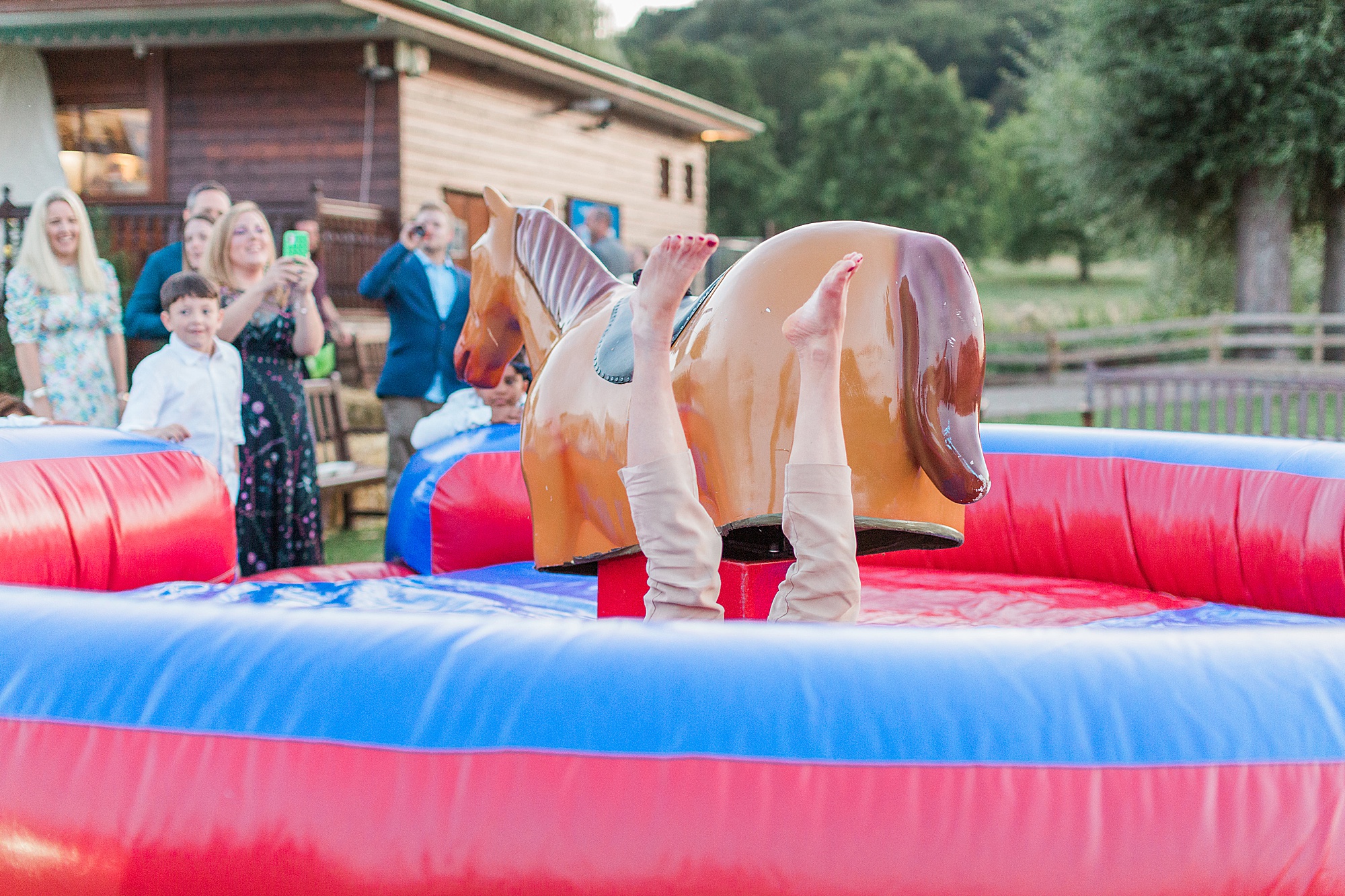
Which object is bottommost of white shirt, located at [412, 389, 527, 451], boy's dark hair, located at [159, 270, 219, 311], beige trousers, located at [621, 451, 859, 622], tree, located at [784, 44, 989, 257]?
beige trousers, located at [621, 451, 859, 622]

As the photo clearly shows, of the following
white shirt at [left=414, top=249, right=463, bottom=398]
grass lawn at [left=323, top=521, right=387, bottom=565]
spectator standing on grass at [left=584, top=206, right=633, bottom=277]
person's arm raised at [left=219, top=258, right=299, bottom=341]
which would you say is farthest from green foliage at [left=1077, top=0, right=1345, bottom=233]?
person's arm raised at [left=219, top=258, right=299, bottom=341]

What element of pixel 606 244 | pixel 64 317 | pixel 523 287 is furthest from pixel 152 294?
pixel 606 244

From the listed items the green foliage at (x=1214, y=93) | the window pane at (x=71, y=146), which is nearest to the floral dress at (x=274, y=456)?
the window pane at (x=71, y=146)

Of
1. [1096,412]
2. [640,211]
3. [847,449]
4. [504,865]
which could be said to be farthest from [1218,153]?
[504,865]

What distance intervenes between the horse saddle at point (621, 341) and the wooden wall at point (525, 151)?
8950 mm

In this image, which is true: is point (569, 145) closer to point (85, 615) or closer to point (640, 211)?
Result: point (640, 211)

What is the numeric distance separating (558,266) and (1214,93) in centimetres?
1598

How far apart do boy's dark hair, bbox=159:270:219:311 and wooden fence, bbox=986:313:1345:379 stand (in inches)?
538

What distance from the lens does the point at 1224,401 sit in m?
13.8

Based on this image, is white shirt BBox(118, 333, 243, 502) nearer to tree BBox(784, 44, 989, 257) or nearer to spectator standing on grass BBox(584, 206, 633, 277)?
spectator standing on grass BBox(584, 206, 633, 277)

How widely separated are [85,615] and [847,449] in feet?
4.59

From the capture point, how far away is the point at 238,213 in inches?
184

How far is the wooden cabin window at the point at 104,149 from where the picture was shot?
13.2 meters

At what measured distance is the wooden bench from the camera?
6.76 meters
